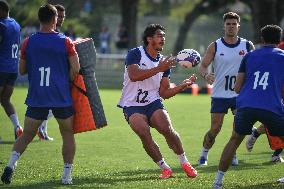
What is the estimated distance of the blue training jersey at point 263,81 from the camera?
34.2 ft

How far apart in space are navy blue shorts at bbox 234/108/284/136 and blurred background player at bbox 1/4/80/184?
2.12 metres

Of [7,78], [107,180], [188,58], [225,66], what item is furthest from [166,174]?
[7,78]

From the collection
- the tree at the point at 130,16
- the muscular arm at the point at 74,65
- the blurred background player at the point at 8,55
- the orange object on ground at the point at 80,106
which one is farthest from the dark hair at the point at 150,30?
the tree at the point at 130,16

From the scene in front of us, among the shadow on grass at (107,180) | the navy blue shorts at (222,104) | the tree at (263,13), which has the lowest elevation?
the tree at (263,13)

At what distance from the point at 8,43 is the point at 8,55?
0.73ft

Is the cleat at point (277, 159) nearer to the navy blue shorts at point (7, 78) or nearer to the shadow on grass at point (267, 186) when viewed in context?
the shadow on grass at point (267, 186)

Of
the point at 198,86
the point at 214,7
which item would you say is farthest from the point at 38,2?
the point at 198,86

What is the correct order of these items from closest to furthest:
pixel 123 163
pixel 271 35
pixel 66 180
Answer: pixel 271 35 → pixel 66 180 → pixel 123 163

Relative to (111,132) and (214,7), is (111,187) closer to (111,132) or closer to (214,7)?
(111,132)

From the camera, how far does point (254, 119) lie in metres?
10.5

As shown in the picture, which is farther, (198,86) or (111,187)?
(198,86)

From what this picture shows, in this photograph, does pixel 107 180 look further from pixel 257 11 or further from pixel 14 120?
pixel 257 11

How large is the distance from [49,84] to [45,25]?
728 mm

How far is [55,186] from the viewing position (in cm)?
1102
